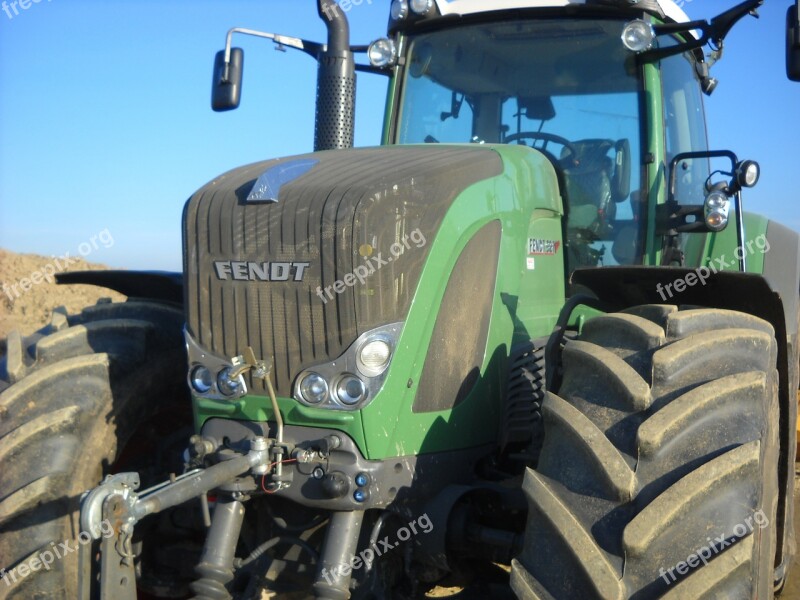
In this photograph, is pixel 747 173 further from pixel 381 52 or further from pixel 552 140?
pixel 381 52

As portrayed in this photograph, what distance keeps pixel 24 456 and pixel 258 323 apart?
1.09 meters

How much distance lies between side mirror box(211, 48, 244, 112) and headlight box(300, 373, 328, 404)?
1852 millimetres

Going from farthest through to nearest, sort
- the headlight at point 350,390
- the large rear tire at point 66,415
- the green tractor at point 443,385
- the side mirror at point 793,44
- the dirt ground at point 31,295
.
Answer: the dirt ground at point 31,295
the side mirror at point 793,44
the large rear tire at point 66,415
the headlight at point 350,390
the green tractor at point 443,385

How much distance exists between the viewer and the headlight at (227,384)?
2.92 meters

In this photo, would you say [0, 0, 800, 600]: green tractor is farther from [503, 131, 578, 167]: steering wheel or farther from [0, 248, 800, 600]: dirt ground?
[0, 248, 800, 600]: dirt ground

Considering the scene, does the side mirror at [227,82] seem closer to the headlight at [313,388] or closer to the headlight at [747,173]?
the headlight at [313,388]

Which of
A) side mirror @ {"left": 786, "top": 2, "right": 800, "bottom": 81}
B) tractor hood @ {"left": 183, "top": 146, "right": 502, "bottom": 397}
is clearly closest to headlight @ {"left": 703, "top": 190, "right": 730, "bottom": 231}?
side mirror @ {"left": 786, "top": 2, "right": 800, "bottom": 81}

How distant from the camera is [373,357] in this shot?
2816mm

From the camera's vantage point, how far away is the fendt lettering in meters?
2.87

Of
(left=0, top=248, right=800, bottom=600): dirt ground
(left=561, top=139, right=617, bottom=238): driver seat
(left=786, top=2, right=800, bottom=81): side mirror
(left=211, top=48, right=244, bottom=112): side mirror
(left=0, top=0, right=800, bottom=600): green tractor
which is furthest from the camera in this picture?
(left=0, top=248, right=800, bottom=600): dirt ground

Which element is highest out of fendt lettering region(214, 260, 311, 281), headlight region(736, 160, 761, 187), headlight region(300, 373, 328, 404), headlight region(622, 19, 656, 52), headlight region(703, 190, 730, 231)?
A: headlight region(622, 19, 656, 52)

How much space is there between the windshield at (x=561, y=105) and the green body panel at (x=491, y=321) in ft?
0.79

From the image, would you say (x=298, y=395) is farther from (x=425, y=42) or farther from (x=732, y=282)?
(x=425, y=42)

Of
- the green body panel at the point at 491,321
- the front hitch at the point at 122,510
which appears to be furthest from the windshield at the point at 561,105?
the front hitch at the point at 122,510
